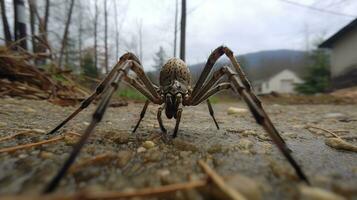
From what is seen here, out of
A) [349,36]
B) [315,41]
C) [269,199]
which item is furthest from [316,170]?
[315,41]

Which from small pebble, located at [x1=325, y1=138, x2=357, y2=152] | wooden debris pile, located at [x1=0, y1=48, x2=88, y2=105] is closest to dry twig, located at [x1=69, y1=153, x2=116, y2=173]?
small pebble, located at [x1=325, y1=138, x2=357, y2=152]

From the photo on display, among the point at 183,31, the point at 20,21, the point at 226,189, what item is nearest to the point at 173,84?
the point at 226,189

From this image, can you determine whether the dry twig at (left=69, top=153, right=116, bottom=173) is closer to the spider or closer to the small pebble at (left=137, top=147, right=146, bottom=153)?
the small pebble at (left=137, top=147, right=146, bottom=153)

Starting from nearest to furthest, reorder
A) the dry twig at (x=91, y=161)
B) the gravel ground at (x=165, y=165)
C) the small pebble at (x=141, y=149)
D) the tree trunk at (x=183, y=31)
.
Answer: the gravel ground at (x=165, y=165), the dry twig at (x=91, y=161), the small pebble at (x=141, y=149), the tree trunk at (x=183, y=31)

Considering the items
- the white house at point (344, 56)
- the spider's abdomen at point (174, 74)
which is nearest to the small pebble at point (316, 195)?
the spider's abdomen at point (174, 74)

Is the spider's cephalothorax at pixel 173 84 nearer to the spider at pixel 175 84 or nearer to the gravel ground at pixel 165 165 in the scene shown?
the spider at pixel 175 84

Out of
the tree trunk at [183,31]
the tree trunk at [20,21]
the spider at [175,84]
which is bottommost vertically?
the spider at [175,84]

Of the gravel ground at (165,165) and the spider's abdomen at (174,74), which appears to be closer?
the gravel ground at (165,165)
